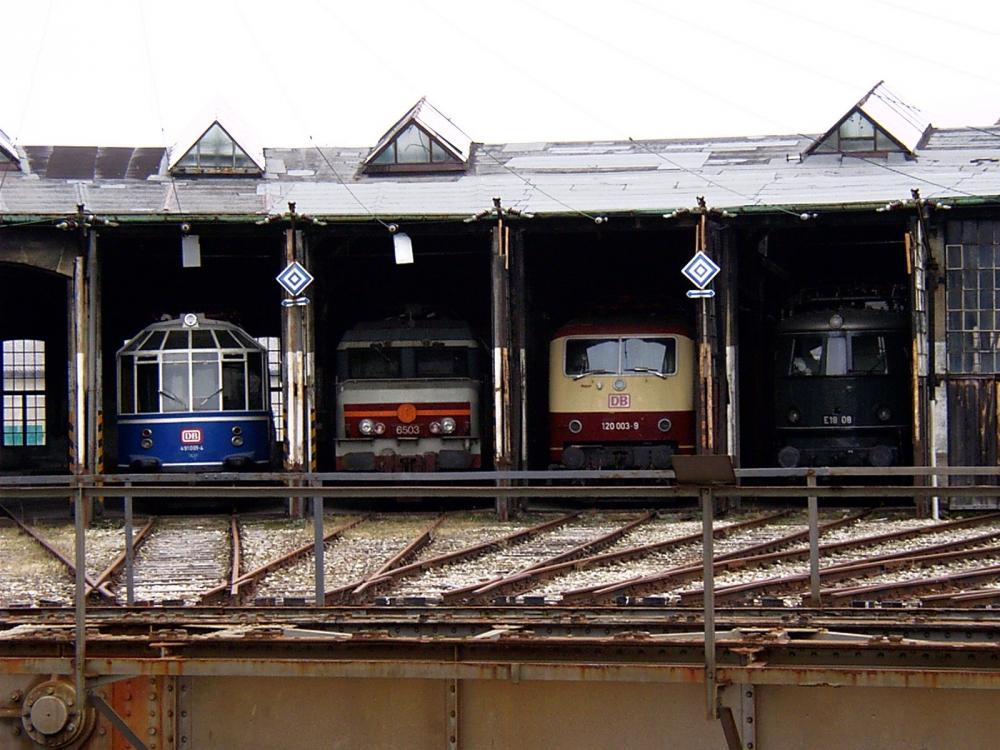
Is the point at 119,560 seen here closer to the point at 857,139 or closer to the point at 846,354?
the point at 846,354

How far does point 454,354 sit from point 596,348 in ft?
7.51

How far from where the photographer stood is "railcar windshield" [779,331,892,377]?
23.3m

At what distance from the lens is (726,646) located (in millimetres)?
6688

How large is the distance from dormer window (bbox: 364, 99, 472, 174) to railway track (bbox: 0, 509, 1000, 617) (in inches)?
292

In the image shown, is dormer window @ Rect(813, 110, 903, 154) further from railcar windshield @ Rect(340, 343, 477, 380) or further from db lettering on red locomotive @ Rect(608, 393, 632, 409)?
railcar windshield @ Rect(340, 343, 477, 380)

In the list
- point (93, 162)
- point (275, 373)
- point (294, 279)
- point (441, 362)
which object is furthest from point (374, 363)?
point (275, 373)

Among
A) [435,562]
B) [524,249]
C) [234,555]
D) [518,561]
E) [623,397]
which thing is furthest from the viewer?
[524,249]

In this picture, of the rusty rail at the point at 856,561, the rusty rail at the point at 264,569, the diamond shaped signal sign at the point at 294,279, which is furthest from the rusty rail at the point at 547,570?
the diamond shaped signal sign at the point at 294,279

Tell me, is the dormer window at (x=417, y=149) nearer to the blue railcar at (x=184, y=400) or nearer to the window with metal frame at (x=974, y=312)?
the blue railcar at (x=184, y=400)

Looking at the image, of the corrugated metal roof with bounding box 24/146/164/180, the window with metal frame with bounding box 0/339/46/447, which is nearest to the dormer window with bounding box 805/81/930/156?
the corrugated metal roof with bounding box 24/146/164/180

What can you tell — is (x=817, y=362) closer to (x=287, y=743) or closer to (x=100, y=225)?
(x=100, y=225)

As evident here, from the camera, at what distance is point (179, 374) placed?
76.8 ft

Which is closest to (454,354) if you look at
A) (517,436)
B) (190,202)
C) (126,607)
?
(517,436)

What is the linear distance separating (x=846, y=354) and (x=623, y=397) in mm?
3578
